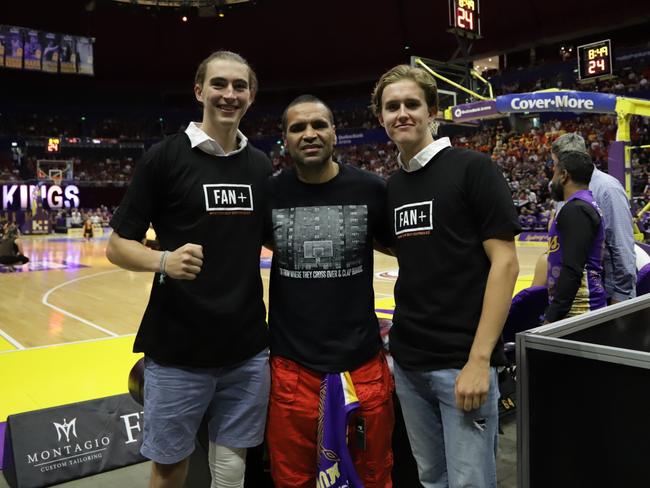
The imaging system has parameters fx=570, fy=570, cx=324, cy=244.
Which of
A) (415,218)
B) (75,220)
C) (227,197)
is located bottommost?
(415,218)

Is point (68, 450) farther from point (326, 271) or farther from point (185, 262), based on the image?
point (326, 271)

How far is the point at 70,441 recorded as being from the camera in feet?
10.7

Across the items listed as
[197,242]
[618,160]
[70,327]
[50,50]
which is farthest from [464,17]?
[50,50]

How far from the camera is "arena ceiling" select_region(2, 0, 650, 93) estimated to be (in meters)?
26.0

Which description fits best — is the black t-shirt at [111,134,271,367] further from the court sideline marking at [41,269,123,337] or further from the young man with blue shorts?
the court sideline marking at [41,269,123,337]

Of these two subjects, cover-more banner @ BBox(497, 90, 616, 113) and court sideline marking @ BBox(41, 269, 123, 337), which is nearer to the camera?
court sideline marking @ BBox(41, 269, 123, 337)

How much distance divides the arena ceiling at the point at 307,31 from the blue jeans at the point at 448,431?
1042 inches

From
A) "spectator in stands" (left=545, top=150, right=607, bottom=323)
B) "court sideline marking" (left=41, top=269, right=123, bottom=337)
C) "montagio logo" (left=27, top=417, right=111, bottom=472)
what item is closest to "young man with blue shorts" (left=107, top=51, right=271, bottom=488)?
"montagio logo" (left=27, top=417, right=111, bottom=472)

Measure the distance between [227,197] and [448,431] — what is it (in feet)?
3.73

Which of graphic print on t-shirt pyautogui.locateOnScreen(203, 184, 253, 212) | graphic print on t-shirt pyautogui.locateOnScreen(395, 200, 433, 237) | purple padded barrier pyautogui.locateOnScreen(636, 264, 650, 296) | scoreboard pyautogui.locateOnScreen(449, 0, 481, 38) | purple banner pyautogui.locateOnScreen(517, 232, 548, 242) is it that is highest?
scoreboard pyautogui.locateOnScreen(449, 0, 481, 38)

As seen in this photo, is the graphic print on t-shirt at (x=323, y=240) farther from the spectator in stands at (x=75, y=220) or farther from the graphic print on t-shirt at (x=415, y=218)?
the spectator in stands at (x=75, y=220)

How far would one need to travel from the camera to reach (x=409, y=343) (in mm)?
1979

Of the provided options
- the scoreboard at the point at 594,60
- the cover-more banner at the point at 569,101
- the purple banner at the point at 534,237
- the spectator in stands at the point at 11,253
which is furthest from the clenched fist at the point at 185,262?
the purple banner at the point at 534,237

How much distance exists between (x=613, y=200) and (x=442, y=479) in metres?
2.50
